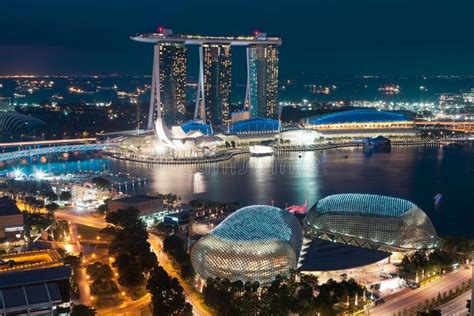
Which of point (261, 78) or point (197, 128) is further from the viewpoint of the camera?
point (261, 78)

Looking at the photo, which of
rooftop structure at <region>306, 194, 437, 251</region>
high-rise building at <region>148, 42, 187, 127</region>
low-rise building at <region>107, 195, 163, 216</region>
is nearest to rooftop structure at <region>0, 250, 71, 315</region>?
rooftop structure at <region>306, 194, 437, 251</region>

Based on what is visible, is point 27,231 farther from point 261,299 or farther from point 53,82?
point 53,82

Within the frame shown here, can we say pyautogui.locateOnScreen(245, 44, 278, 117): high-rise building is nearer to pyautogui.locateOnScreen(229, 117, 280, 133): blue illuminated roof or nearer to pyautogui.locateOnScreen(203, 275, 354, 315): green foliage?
pyautogui.locateOnScreen(229, 117, 280, 133): blue illuminated roof

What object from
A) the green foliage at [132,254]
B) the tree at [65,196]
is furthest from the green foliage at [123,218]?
the tree at [65,196]

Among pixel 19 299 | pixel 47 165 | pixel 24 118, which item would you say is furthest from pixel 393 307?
pixel 24 118

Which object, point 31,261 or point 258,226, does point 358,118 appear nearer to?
point 258,226

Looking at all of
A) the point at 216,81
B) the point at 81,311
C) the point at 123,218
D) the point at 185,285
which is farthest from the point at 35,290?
the point at 216,81
